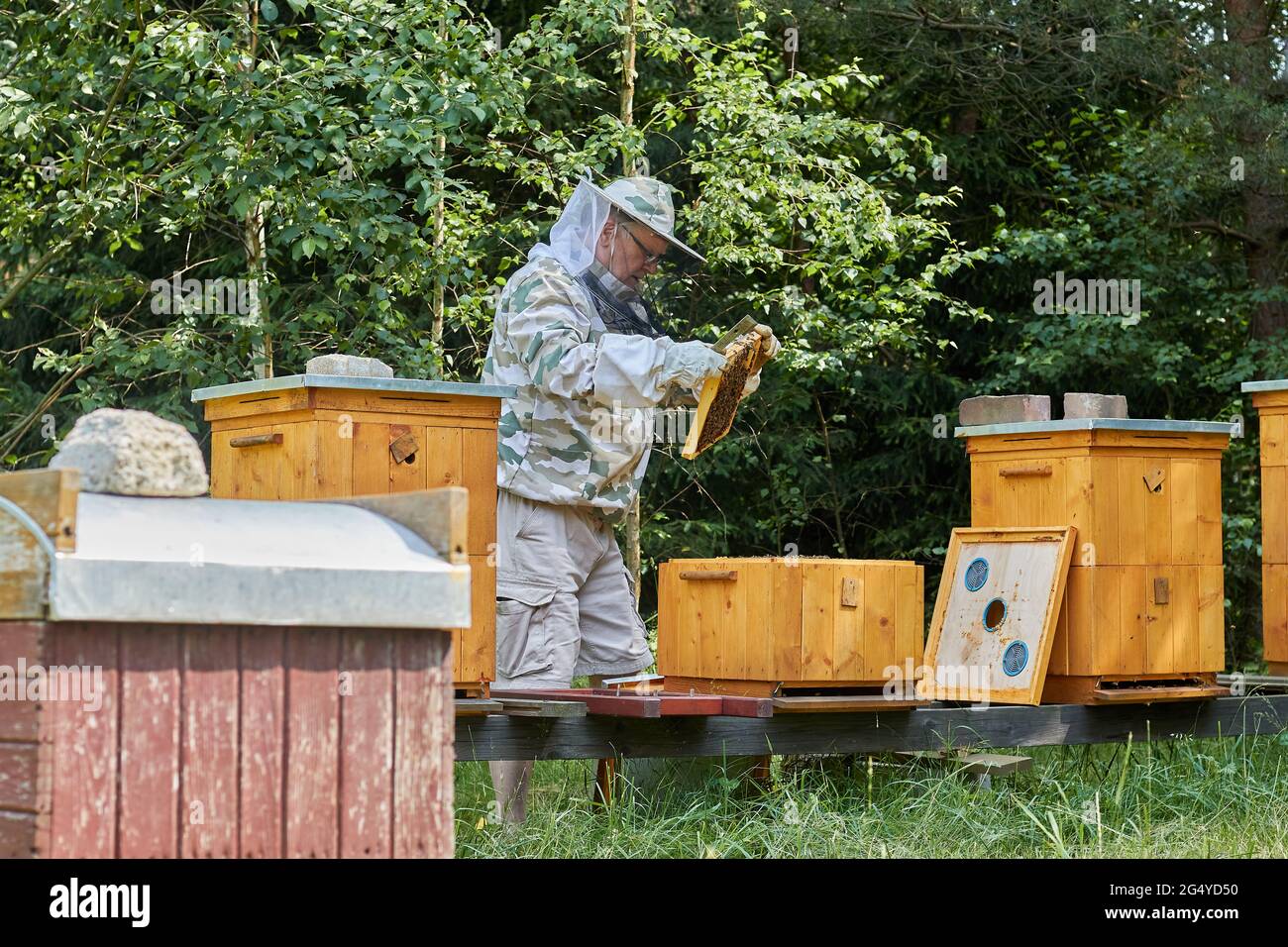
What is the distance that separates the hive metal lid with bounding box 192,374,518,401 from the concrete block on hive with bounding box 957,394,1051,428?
219 centimetres

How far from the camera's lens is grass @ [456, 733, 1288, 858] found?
15.1ft

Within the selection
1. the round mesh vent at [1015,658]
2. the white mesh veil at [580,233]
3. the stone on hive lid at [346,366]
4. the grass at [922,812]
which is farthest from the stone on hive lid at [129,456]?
the round mesh vent at [1015,658]

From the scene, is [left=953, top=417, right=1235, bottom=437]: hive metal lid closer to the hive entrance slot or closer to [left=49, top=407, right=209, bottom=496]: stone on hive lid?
the hive entrance slot

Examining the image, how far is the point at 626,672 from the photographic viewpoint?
5.62 metres

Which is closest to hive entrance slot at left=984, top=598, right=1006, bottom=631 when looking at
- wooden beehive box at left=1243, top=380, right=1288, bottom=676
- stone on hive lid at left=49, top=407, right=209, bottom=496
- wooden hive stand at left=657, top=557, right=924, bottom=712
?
wooden hive stand at left=657, top=557, right=924, bottom=712

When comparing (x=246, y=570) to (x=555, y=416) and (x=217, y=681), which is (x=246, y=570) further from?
→ (x=555, y=416)

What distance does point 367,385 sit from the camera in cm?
436

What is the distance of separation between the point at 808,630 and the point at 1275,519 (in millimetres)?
2214

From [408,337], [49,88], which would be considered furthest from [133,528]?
[408,337]

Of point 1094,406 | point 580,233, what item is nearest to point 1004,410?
point 1094,406

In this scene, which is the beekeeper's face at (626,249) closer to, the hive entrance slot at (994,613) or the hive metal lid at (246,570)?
the hive entrance slot at (994,613)

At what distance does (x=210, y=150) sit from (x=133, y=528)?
5224 mm

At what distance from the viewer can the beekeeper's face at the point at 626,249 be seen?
17.4ft

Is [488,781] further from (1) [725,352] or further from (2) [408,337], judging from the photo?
(2) [408,337]
